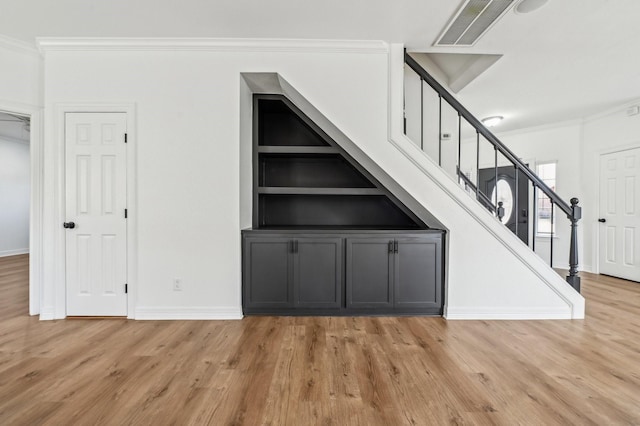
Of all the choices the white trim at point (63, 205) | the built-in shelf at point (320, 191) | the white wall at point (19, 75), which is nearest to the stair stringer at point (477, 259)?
the built-in shelf at point (320, 191)

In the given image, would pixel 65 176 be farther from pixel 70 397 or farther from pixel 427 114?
pixel 427 114

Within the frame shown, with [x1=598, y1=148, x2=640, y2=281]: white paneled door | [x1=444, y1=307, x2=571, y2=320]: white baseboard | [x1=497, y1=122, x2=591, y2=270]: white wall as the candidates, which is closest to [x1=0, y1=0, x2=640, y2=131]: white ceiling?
[x1=598, y1=148, x2=640, y2=281]: white paneled door

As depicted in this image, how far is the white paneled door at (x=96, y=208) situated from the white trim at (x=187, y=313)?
0.25m

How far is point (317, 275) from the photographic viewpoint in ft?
10.4

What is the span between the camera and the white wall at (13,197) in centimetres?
688

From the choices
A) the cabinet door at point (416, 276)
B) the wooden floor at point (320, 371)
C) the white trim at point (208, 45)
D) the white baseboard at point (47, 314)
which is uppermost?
the white trim at point (208, 45)

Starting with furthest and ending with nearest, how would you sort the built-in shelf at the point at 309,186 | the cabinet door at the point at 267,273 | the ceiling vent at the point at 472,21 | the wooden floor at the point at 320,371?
1. the built-in shelf at the point at 309,186
2. the cabinet door at the point at 267,273
3. the ceiling vent at the point at 472,21
4. the wooden floor at the point at 320,371

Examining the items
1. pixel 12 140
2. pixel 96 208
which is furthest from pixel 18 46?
pixel 12 140

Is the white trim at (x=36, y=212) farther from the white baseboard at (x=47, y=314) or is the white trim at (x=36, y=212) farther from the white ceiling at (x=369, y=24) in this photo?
the white ceiling at (x=369, y=24)

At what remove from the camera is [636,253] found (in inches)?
186

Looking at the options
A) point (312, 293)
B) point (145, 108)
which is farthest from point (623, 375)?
point (145, 108)

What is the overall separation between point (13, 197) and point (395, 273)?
871 centimetres

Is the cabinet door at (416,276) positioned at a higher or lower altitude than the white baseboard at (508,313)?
higher

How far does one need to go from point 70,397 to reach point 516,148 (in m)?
7.42
